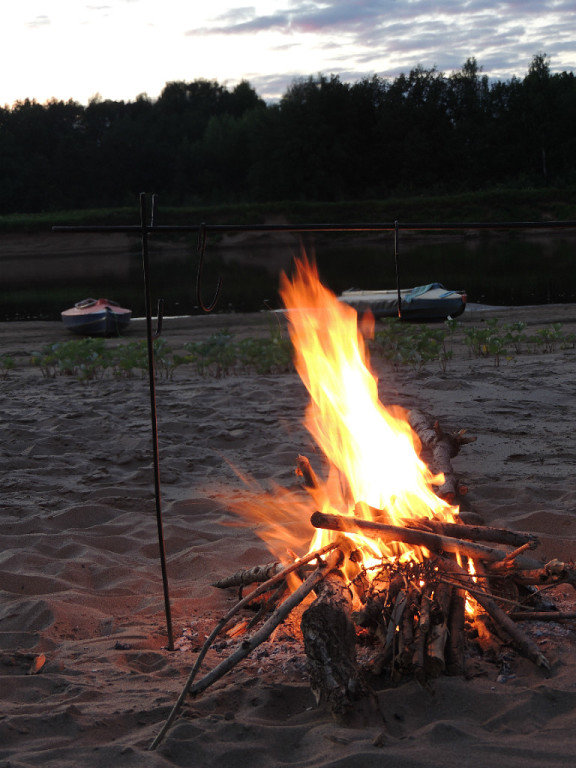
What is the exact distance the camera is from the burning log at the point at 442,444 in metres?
3.94

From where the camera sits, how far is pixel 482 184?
55.7m

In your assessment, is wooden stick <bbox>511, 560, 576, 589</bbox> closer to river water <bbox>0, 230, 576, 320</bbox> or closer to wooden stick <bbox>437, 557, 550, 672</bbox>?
wooden stick <bbox>437, 557, 550, 672</bbox>

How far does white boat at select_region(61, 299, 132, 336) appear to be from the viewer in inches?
634

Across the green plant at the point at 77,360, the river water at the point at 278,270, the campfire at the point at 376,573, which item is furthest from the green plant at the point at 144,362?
the campfire at the point at 376,573

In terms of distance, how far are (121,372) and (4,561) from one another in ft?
16.1

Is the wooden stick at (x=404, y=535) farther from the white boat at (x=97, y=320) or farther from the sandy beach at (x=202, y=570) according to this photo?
the white boat at (x=97, y=320)

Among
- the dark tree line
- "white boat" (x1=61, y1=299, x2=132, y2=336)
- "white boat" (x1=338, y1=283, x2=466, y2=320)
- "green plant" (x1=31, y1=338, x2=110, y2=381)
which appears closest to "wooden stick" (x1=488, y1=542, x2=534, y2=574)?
"green plant" (x1=31, y1=338, x2=110, y2=381)

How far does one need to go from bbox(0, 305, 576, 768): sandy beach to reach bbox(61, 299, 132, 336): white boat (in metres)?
7.87

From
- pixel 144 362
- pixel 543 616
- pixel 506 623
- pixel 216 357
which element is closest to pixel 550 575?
pixel 543 616

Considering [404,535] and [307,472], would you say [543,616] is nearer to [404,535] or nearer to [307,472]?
[404,535]

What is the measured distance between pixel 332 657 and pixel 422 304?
1443 centimetres

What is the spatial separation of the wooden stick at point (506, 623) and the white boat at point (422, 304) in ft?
41.8

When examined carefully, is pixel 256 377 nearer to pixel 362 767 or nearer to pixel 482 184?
pixel 362 767

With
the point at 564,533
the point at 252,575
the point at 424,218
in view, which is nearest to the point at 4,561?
the point at 252,575
